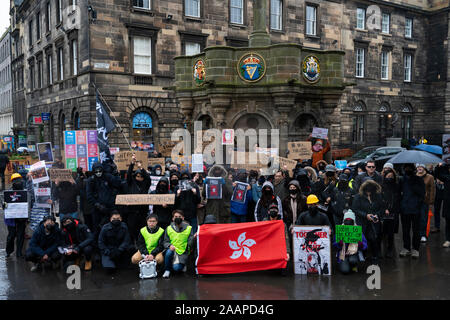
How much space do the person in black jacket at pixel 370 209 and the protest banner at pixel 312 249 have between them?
0.97 metres

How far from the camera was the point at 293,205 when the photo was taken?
8414 mm

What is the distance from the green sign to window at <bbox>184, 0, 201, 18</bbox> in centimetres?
2096

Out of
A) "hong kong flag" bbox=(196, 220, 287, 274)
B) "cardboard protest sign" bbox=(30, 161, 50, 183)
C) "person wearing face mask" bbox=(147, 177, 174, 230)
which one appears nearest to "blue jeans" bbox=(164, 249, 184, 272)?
"hong kong flag" bbox=(196, 220, 287, 274)

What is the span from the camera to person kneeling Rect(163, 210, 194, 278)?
7.60m

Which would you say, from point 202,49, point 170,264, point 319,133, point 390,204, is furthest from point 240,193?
point 202,49

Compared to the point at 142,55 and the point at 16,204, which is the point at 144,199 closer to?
the point at 16,204

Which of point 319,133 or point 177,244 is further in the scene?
point 319,133

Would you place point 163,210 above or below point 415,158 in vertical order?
below

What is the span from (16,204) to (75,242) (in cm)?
184

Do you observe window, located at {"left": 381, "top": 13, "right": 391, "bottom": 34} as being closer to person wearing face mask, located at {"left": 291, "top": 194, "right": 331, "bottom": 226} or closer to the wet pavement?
the wet pavement

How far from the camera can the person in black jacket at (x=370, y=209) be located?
7.94m

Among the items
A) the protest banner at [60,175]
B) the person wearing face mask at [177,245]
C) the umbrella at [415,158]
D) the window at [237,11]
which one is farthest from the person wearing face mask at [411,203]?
the window at [237,11]

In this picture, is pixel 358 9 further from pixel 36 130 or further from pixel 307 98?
pixel 36 130

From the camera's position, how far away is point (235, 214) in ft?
30.7
